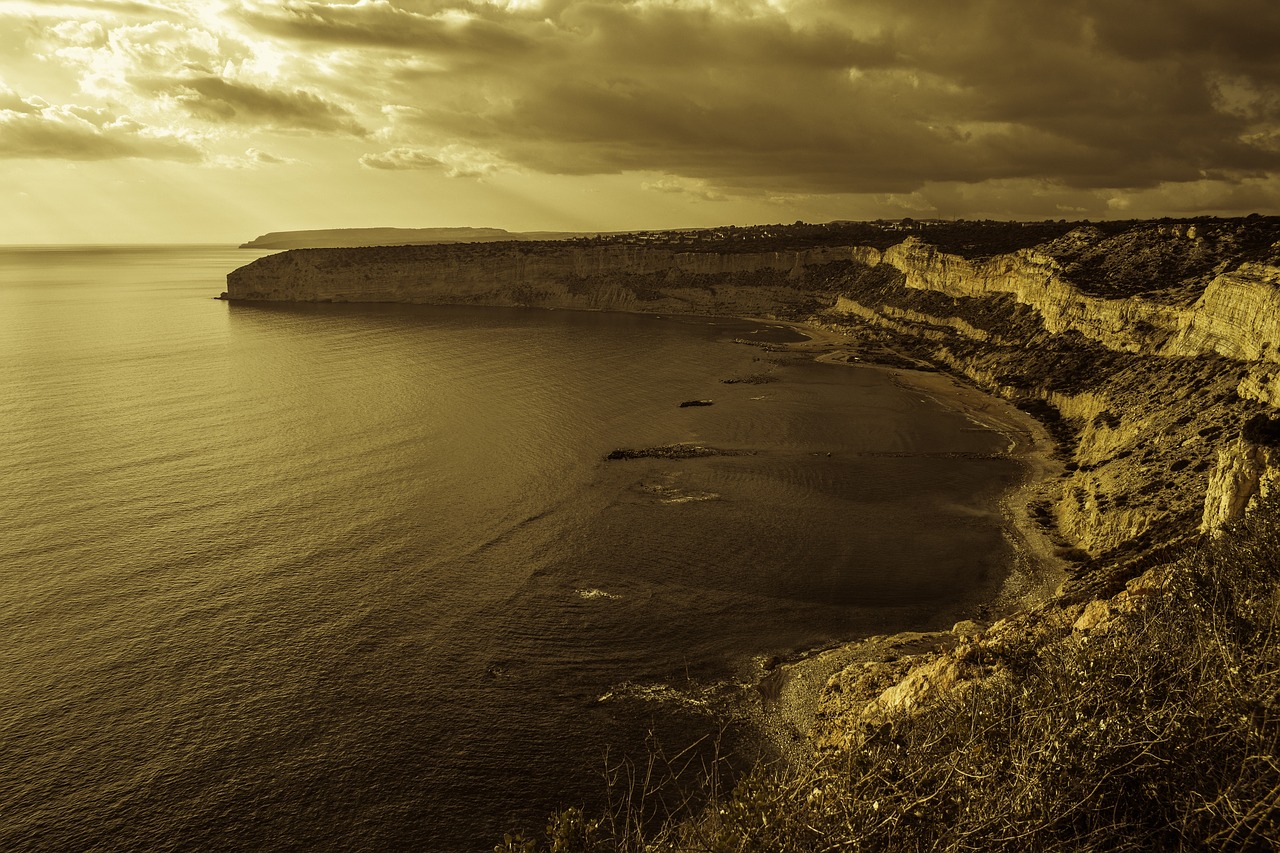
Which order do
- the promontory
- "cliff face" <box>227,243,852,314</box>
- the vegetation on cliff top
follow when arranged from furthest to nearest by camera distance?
"cliff face" <box>227,243,852,314</box> < the promontory < the vegetation on cliff top

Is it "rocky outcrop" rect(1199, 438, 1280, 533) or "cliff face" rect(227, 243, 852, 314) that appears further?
"cliff face" rect(227, 243, 852, 314)

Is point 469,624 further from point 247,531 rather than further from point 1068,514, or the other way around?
point 1068,514

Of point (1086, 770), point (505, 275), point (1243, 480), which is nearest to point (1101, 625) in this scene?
point (1243, 480)

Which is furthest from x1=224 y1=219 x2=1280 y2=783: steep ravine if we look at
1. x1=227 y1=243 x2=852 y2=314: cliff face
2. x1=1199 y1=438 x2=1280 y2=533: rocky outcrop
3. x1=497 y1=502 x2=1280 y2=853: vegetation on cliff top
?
x1=497 y1=502 x2=1280 y2=853: vegetation on cliff top

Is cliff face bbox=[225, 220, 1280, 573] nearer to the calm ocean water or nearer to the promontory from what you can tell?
the promontory

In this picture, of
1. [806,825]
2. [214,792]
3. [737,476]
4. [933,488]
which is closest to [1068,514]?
[933,488]

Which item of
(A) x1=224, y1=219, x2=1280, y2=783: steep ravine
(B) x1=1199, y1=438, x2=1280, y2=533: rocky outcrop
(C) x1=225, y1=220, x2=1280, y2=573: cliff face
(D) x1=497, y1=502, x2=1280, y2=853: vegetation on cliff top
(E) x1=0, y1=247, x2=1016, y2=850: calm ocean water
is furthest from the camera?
(C) x1=225, y1=220, x2=1280, y2=573: cliff face

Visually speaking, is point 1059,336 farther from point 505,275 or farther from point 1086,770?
point 505,275

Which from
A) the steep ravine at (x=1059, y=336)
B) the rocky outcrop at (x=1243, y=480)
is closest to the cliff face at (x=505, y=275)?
the steep ravine at (x=1059, y=336)
